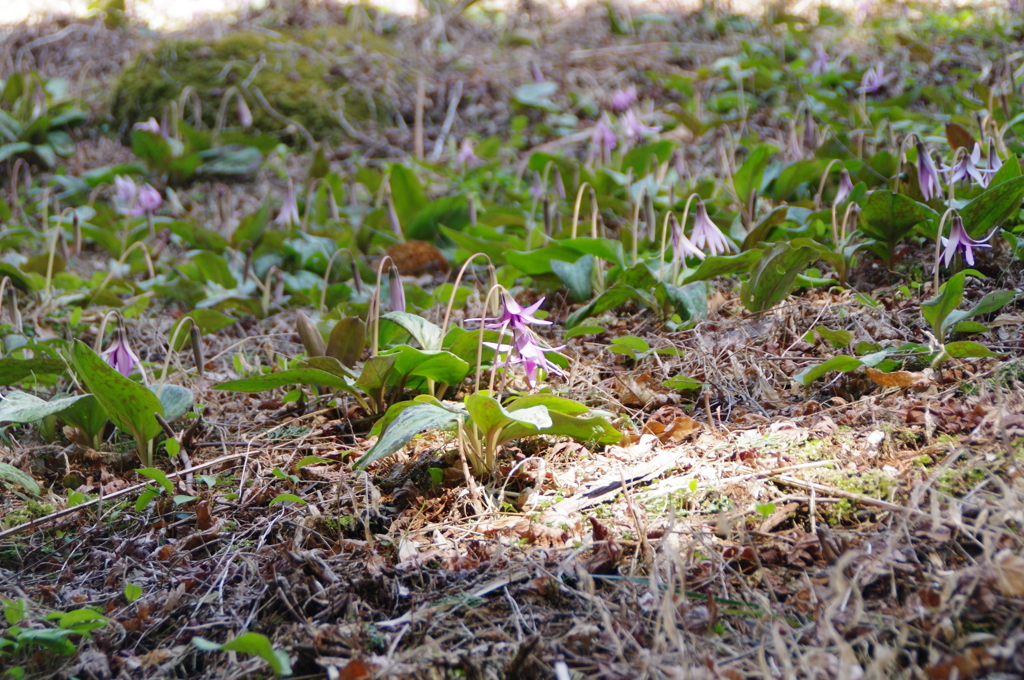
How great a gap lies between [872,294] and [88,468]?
7.57ft

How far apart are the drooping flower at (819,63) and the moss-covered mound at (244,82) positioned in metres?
3.30

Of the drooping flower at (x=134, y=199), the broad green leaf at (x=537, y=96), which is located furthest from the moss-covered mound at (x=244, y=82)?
the drooping flower at (x=134, y=199)

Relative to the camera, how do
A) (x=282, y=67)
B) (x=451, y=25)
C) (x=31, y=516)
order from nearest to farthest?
1. (x=31, y=516)
2. (x=282, y=67)
3. (x=451, y=25)

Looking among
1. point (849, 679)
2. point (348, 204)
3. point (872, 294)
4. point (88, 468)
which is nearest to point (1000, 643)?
point (849, 679)

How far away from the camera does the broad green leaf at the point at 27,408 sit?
1634 mm

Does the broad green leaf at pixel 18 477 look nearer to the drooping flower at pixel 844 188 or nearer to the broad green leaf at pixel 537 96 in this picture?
the drooping flower at pixel 844 188

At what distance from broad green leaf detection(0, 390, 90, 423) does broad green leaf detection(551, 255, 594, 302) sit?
1.42m

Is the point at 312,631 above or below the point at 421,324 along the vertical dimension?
below

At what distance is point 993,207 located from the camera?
6.52 ft

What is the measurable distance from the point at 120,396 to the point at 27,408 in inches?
8.3

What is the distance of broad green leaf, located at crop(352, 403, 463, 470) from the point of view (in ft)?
4.32

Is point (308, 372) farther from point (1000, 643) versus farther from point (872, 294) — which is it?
point (872, 294)

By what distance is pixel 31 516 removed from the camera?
1583 mm

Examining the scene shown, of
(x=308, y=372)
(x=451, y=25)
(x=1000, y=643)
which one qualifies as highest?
(x=451, y=25)
